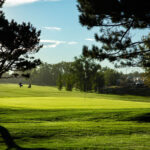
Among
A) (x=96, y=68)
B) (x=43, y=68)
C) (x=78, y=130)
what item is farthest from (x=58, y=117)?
(x=43, y=68)

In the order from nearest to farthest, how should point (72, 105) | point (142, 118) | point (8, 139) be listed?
point (8, 139) < point (142, 118) < point (72, 105)

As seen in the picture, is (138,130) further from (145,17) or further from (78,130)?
(145,17)

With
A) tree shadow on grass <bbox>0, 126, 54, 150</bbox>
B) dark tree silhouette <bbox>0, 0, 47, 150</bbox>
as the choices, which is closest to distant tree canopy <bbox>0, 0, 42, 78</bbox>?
dark tree silhouette <bbox>0, 0, 47, 150</bbox>

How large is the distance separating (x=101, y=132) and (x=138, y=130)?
214 centimetres

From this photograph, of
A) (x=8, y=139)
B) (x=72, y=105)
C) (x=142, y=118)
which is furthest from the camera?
(x=72, y=105)

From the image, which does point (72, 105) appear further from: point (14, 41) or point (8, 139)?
point (8, 139)

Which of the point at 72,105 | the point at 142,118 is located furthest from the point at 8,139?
the point at 72,105

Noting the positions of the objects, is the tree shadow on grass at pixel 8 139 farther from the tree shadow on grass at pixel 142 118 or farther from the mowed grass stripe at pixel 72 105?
the mowed grass stripe at pixel 72 105

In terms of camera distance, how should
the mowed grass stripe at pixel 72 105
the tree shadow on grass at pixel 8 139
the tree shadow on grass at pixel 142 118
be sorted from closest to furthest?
the tree shadow on grass at pixel 8 139 → the tree shadow on grass at pixel 142 118 → the mowed grass stripe at pixel 72 105

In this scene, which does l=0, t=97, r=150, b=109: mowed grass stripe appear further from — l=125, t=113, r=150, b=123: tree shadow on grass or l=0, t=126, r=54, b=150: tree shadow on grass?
l=0, t=126, r=54, b=150: tree shadow on grass

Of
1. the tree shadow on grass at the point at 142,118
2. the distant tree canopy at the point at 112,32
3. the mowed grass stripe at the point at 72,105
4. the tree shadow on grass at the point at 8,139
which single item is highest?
the distant tree canopy at the point at 112,32

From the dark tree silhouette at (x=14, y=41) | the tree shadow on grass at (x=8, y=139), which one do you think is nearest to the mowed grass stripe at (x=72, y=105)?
the dark tree silhouette at (x=14, y=41)

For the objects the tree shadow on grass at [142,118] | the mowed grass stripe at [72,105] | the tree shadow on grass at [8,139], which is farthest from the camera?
the mowed grass stripe at [72,105]

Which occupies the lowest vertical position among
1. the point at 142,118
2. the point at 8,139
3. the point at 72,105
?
the point at 8,139
